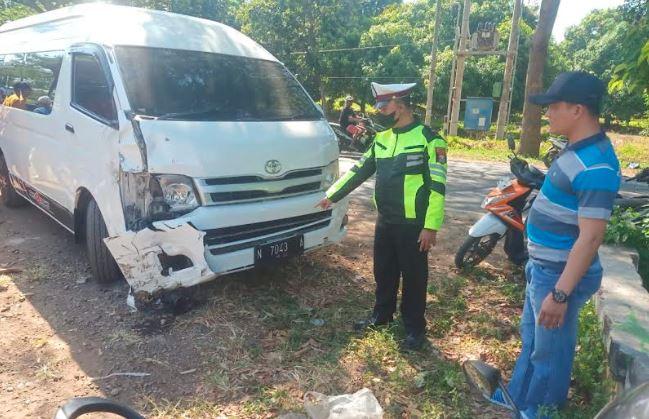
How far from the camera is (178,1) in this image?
21.8 m

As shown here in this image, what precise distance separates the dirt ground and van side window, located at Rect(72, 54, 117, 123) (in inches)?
54.1

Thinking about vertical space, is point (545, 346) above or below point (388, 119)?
below

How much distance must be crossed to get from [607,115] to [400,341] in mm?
29329

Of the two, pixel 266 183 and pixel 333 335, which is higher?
pixel 266 183

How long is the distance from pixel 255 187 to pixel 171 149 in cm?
63

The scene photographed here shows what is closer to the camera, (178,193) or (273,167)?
(178,193)

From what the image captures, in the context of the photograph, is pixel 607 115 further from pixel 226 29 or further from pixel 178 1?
pixel 226 29

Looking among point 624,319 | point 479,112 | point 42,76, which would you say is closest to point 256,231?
point 624,319

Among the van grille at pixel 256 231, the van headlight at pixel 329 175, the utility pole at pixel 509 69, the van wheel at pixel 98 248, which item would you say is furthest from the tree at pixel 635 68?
the utility pole at pixel 509 69

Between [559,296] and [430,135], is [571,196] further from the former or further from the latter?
[430,135]

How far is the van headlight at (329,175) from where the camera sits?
408 cm

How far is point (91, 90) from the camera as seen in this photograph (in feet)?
13.0

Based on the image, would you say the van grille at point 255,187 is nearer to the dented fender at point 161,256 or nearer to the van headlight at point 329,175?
the van headlight at point 329,175

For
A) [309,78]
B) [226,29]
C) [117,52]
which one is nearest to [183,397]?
[117,52]
